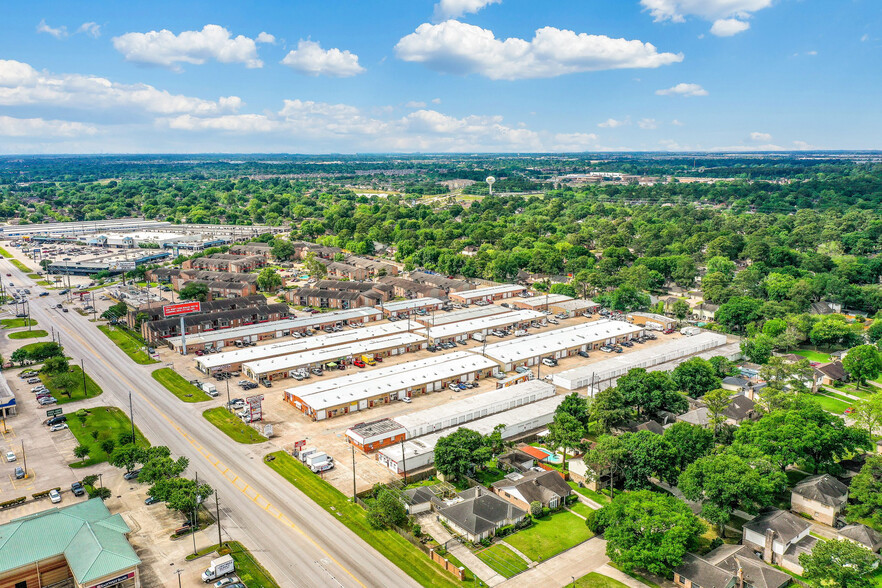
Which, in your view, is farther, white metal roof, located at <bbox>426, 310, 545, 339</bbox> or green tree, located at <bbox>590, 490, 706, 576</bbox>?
white metal roof, located at <bbox>426, 310, 545, 339</bbox>

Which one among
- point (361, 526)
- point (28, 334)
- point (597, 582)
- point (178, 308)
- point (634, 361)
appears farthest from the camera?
point (28, 334)

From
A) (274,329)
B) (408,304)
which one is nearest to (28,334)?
(274,329)

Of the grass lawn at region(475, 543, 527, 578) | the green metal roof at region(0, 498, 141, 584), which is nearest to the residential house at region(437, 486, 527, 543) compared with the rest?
the grass lawn at region(475, 543, 527, 578)

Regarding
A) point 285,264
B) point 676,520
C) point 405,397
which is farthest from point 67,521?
point 285,264

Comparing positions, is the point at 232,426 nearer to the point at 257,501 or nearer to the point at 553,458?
the point at 257,501

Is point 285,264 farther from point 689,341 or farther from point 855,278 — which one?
point 855,278

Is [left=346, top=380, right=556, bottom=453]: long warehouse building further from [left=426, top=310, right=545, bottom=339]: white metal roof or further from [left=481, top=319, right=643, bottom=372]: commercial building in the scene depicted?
[left=426, top=310, right=545, bottom=339]: white metal roof
